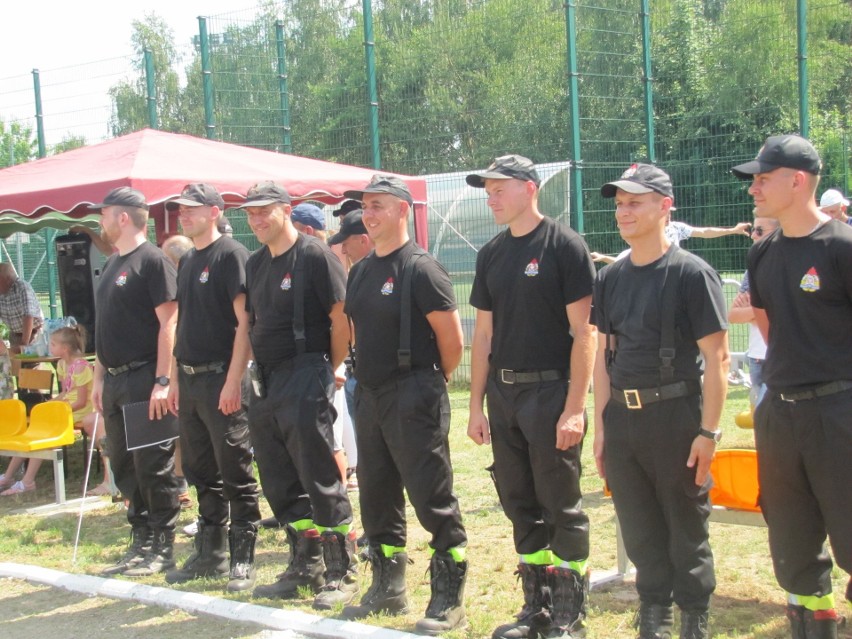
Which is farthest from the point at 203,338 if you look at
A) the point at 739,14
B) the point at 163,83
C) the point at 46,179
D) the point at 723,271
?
the point at 163,83

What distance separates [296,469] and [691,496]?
7.69 ft

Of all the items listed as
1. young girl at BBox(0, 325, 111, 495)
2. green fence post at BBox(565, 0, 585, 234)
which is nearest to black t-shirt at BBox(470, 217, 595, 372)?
young girl at BBox(0, 325, 111, 495)

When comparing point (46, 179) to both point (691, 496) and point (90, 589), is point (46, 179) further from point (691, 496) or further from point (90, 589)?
point (691, 496)

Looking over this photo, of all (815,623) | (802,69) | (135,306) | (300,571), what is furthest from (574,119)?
(815,623)

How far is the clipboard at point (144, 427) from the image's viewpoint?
616cm

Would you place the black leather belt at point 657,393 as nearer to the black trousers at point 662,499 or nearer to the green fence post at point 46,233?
the black trousers at point 662,499

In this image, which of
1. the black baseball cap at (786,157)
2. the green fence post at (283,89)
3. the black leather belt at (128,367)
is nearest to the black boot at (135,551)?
the black leather belt at (128,367)

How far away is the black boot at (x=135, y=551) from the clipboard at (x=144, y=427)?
Answer: 2.11 ft

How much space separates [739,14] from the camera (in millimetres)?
14172

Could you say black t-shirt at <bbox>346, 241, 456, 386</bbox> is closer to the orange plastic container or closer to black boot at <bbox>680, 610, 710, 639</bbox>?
the orange plastic container

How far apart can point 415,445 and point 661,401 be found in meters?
1.27

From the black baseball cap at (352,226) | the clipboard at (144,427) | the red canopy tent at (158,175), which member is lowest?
the clipboard at (144,427)

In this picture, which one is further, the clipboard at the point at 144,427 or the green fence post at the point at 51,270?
the green fence post at the point at 51,270

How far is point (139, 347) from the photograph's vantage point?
6.30 m
